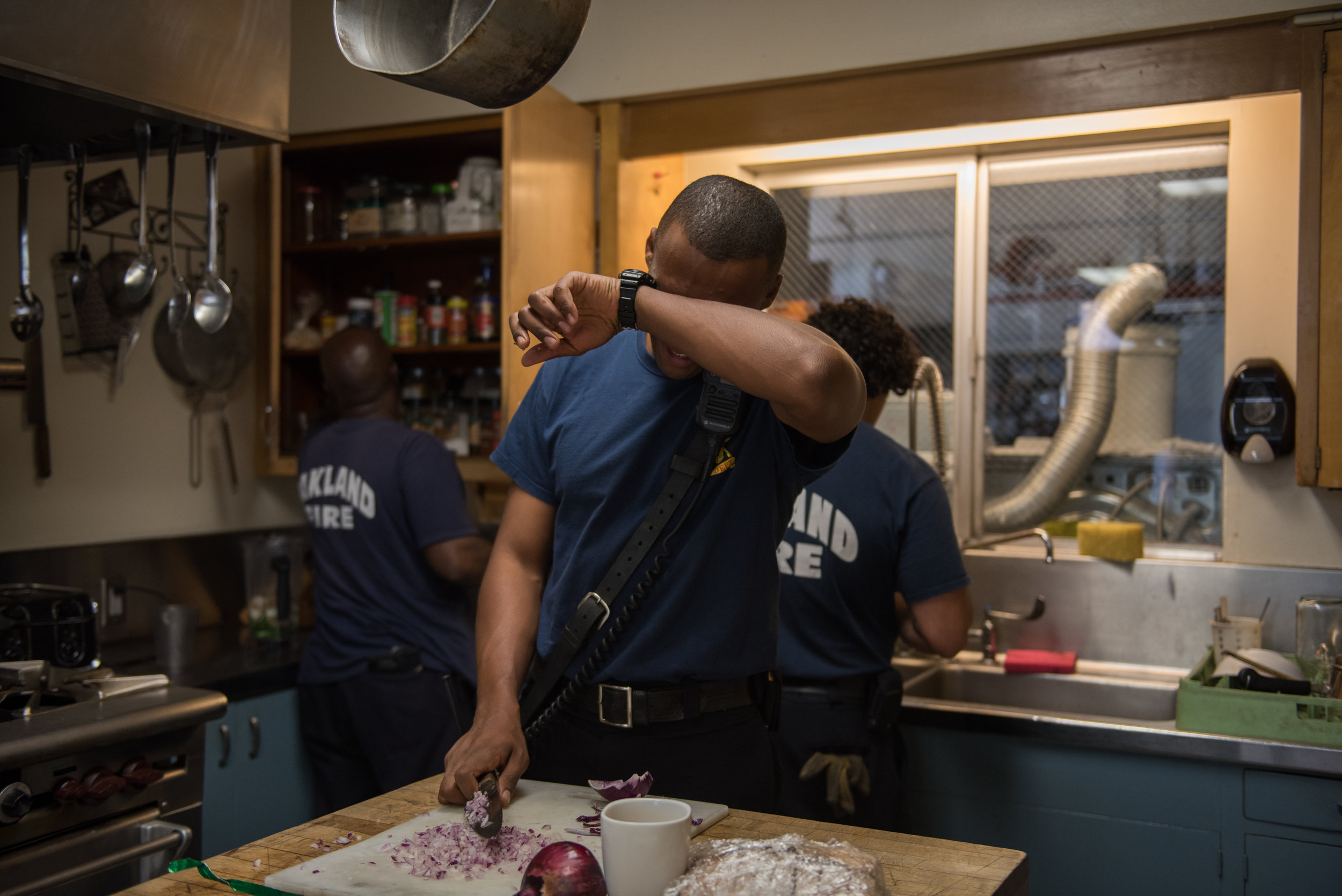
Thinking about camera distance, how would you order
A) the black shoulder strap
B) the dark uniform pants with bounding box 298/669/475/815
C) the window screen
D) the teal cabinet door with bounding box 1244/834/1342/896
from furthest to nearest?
the window screen < the dark uniform pants with bounding box 298/669/475/815 < the teal cabinet door with bounding box 1244/834/1342/896 < the black shoulder strap

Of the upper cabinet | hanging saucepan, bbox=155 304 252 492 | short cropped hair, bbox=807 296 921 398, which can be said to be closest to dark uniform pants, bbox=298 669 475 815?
the upper cabinet

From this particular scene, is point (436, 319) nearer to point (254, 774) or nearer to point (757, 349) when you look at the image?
point (254, 774)

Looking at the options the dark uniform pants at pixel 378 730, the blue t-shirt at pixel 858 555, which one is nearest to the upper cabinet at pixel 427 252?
the dark uniform pants at pixel 378 730

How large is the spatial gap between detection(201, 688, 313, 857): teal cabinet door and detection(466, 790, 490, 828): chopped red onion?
145 centimetres

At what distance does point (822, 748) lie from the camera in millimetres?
1978

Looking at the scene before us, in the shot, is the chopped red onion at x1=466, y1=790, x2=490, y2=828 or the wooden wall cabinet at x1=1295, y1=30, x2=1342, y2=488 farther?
the wooden wall cabinet at x1=1295, y1=30, x2=1342, y2=488

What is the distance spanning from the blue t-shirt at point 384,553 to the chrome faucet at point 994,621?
4.20ft

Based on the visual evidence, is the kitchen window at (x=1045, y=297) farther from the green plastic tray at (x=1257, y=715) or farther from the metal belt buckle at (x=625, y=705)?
the metal belt buckle at (x=625, y=705)

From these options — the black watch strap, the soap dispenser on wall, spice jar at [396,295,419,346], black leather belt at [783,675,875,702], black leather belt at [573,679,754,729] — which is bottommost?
black leather belt at [783,675,875,702]

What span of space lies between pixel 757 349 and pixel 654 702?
506 millimetres

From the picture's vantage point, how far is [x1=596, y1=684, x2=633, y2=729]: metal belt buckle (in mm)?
1389

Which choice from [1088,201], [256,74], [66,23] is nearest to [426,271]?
[256,74]

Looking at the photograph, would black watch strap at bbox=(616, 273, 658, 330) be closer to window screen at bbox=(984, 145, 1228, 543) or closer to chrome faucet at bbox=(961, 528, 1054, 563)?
chrome faucet at bbox=(961, 528, 1054, 563)

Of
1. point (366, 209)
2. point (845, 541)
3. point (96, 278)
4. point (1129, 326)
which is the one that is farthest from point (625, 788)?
point (366, 209)
